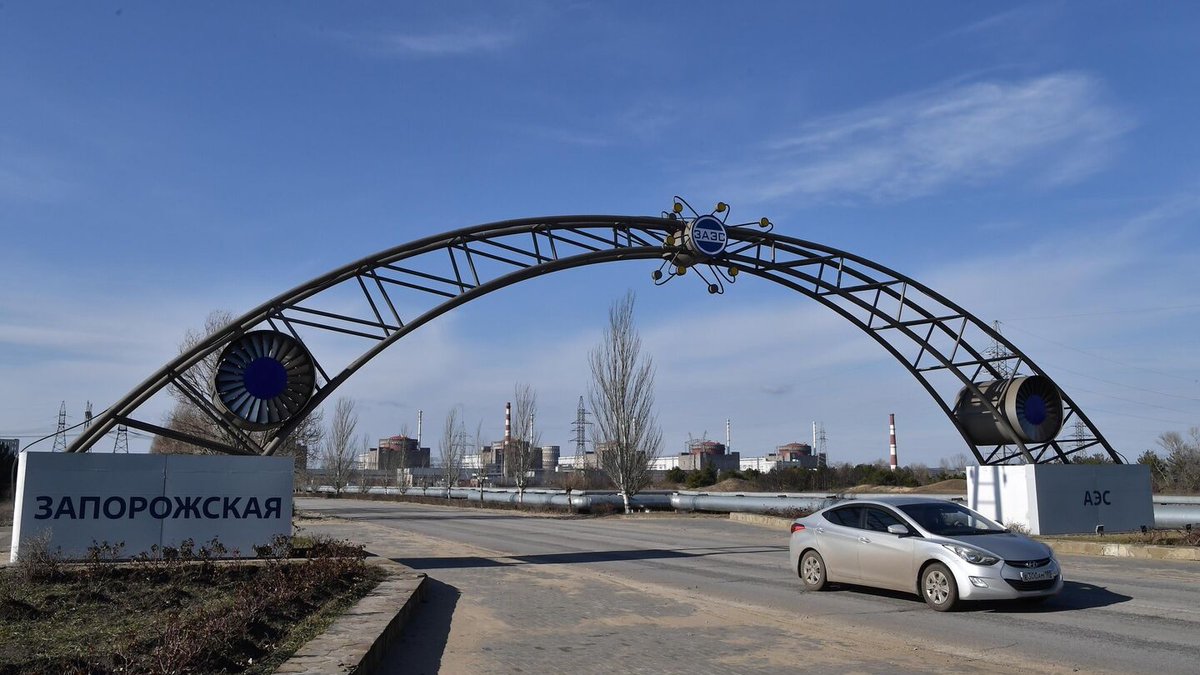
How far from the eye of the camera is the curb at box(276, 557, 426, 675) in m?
6.75

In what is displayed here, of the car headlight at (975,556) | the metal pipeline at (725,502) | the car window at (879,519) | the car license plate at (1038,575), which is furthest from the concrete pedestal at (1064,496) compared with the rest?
the car headlight at (975,556)

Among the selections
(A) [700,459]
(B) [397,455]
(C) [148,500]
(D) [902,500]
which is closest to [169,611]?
(C) [148,500]

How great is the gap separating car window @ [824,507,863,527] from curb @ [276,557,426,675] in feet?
19.8

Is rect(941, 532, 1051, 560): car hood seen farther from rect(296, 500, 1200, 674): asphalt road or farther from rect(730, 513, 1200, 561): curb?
rect(730, 513, 1200, 561): curb

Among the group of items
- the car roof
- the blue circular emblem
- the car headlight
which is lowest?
the car headlight

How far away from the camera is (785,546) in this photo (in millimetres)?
22469

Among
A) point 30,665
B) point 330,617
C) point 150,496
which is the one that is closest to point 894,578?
point 330,617

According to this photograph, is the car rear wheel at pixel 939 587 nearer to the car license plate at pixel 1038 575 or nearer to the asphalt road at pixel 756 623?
the asphalt road at pixel 756 623

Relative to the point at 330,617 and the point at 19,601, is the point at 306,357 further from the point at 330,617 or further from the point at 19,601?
the point at 330,617

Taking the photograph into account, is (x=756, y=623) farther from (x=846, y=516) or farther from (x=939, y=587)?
(x=846, y=516)

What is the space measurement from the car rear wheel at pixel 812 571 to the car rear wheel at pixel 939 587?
184 centimetres

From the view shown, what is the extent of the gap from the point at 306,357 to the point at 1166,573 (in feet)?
51.1

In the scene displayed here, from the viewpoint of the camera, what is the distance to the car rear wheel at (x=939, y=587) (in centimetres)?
1087

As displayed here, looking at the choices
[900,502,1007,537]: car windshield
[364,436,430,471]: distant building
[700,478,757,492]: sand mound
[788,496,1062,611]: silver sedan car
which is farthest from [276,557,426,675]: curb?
[364,436,430,471]: distant building
